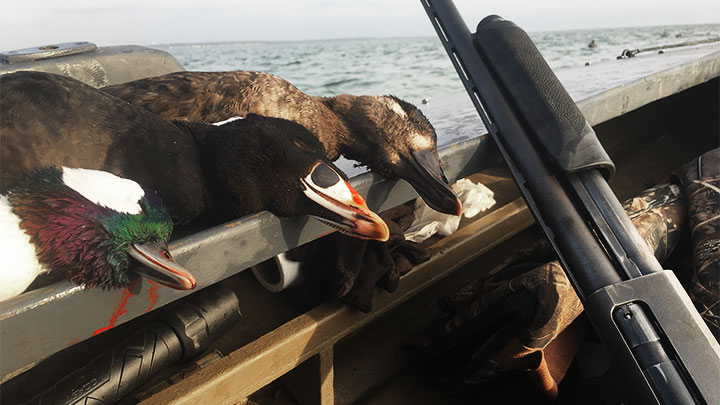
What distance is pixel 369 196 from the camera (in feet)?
3.84

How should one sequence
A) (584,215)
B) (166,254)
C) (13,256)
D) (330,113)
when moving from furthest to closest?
(330,113) → (584,215) → (166,254) → (13,256)

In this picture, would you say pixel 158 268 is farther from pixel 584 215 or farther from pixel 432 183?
pixel 584 215

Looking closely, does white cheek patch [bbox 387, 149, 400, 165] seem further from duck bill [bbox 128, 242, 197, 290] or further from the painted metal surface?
duck bill [bbox 128, 242, 197, 290]

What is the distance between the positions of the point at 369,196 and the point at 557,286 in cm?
68

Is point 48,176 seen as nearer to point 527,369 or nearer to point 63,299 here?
point 63,299

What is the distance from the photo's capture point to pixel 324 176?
0.95 metres

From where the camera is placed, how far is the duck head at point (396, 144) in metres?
1.25

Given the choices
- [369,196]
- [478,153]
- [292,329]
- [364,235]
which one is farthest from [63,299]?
[478,153]

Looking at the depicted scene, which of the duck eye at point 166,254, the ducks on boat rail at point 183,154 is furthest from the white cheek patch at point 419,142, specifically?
the duck eye at point 166,254

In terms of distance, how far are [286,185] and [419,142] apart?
0.52m

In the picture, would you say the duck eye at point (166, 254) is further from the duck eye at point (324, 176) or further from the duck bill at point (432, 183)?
the duck bill at point (432, 183)

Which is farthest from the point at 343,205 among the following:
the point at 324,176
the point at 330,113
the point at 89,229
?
the point at 330,113

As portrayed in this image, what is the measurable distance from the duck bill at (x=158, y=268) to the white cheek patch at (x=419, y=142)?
2.53ft

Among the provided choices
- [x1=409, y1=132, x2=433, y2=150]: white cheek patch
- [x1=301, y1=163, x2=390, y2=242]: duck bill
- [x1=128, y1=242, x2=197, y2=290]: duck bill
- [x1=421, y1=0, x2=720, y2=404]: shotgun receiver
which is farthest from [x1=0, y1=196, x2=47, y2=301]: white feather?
[x1=421, y1=0, x2=720, y2=404]: shotgun receiver
